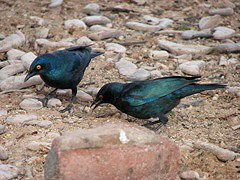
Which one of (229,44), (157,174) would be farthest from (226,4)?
(157,174)

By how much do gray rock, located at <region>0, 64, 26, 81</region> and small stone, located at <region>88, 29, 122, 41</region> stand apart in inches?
62.0

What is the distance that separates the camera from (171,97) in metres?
6.18

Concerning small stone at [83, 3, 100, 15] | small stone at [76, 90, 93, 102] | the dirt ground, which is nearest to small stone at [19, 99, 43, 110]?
the dirt ground

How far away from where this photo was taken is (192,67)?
766 centimetres

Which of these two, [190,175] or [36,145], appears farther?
[36,145]

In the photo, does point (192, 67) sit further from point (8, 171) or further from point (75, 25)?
point (8, 171)

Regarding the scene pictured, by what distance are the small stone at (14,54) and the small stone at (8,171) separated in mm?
3324

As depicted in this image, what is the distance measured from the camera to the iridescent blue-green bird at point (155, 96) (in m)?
6.13

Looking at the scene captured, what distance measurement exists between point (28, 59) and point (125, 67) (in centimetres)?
143

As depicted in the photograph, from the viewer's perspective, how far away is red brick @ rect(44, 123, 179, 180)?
3.92 meters

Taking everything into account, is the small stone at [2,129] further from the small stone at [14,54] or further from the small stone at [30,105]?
the small stone at [14,54]

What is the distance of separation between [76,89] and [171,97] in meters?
1.39

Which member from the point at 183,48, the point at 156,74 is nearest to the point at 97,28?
the point at 183,48

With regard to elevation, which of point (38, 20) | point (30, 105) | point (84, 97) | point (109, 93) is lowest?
point (38, 20)
